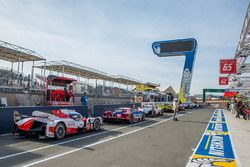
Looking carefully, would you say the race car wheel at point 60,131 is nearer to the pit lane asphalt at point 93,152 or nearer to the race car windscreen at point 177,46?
the pit lane asphalt at point 93,152

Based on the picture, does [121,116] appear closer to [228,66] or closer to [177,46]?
[177,46]

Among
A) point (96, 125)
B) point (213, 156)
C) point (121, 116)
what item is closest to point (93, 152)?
point (213, 156)

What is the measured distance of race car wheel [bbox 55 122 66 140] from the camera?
→ 787 cm

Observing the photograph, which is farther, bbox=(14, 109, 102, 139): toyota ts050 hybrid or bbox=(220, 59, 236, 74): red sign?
bbox=(220, 59, 236, 74): red sign

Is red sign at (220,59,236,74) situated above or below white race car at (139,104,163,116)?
above

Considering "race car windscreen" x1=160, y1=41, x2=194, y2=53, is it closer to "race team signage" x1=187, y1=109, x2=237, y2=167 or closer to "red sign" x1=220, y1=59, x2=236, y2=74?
"red sign" x1=220, y1=59, x2=236, y2=74

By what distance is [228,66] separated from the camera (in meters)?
21.5

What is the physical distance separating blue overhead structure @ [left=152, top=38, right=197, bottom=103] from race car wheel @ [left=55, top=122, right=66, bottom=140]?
11.3 metres

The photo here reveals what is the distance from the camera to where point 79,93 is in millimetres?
22344

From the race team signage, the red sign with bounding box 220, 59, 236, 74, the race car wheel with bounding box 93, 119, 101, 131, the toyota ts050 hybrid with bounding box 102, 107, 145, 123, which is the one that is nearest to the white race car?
the toyota ts050 hybrid with bounding box 102, 107, 145, 123

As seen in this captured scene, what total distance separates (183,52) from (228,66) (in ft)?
21.0

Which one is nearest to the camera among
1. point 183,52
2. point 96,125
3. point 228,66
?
point 96,125

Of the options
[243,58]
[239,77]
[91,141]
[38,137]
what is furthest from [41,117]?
[239,77]

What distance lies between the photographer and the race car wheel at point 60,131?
7.87 m
